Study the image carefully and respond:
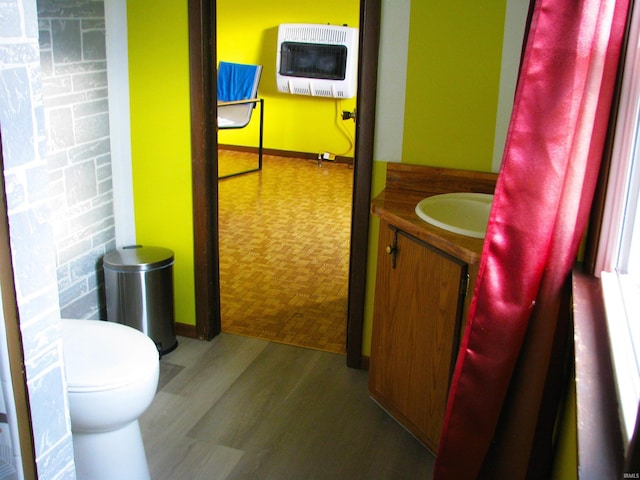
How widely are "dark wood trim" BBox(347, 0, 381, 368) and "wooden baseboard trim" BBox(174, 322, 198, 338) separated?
71 centimetres

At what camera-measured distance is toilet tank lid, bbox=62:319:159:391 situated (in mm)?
1999

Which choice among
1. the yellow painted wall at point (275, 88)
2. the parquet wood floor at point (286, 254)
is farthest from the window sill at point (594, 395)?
the yellow painted wall at point (275, 88)

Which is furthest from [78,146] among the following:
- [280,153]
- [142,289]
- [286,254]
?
[280,153]

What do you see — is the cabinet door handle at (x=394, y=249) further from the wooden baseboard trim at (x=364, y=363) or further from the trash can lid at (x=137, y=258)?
the trash can lid at (x=137, y=258)

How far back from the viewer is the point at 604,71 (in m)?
1.39

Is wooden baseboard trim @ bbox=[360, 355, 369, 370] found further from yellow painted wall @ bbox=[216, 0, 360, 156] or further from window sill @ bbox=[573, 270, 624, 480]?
yellow painted wall @ bbox=[216, 0, 360, 156]

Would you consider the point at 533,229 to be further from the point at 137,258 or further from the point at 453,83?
the point at 137,258

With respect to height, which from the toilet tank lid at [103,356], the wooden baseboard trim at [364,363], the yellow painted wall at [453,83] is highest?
the yellow painted wall at [453,83]

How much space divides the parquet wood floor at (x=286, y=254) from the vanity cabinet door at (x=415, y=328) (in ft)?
1.97

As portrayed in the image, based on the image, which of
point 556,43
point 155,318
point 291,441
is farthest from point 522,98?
point 155,318

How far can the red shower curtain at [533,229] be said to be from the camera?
1.37 metres

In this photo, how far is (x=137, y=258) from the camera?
114 inches

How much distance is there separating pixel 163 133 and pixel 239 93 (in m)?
3.53

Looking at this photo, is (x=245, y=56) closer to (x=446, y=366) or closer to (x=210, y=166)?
(x=210, y=166)
